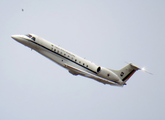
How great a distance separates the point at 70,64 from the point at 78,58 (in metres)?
1.81

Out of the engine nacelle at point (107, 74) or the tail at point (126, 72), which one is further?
the tail at point (126, 72)

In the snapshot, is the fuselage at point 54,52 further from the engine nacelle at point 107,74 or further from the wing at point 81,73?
the engine nacelle at point 107,74

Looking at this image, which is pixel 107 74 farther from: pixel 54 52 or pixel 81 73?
pixel 54 52

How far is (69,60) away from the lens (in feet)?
127

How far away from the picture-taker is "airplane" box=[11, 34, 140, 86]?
3766cm

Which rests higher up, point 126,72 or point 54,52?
point 54,52

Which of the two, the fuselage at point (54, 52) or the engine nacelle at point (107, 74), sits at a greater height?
the fuselage at point (54, 52)

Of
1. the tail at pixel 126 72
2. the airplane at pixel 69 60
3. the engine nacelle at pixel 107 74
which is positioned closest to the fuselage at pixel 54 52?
the airplane at pixel 69 60

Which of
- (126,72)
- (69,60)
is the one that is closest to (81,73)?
(69,60)

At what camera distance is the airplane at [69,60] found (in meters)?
37.7

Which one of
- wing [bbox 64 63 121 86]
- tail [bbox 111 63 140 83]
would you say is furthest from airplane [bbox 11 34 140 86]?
tail [bbox 111 63 140 83]

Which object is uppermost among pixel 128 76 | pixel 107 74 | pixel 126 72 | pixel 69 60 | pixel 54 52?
pixel 54 52

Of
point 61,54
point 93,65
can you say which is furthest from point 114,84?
point 61,54

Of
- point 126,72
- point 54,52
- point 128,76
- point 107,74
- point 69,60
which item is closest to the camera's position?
point 54,52
